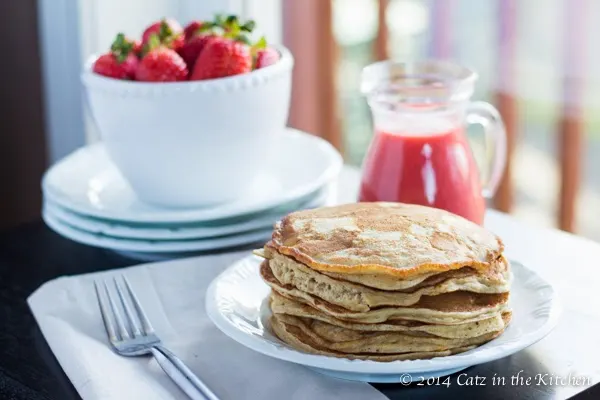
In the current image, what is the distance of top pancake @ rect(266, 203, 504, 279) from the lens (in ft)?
2.49

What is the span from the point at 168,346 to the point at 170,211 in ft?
1.19

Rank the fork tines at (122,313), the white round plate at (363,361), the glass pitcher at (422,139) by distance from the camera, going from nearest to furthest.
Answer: the white round plate at (363,361), the fork tines at (122,313), the glass pitcher at (422,139)

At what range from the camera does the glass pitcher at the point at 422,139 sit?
1.08 meters

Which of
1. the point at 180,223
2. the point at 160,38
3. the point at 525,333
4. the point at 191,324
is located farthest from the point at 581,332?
the point at 160,38

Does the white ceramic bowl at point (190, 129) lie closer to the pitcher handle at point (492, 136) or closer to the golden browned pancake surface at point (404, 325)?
the pitcher handle at point (492, 136)

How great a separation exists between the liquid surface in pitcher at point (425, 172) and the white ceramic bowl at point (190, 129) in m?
0.20

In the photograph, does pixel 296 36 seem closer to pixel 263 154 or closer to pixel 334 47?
pixel 334 47

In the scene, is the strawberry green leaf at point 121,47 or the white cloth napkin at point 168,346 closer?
the white cloth napkin at point 168,346

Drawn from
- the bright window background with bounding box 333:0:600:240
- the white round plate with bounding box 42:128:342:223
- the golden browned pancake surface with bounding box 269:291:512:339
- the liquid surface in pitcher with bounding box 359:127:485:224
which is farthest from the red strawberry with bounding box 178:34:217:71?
the bright window background with bounding box 333:0:600:240

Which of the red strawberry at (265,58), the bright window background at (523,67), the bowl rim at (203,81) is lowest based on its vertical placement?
the bright window background at (523,67)

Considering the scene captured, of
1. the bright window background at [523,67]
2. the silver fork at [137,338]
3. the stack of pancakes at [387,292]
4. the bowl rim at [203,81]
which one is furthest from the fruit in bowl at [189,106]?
the bright window background at [523,67]

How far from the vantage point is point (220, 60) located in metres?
1.16

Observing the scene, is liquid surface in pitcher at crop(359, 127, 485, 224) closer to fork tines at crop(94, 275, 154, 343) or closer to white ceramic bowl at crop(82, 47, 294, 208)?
white ceramic bowl at crop(82, 47, 294, 208)

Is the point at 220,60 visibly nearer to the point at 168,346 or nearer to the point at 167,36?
the point at 167,36
